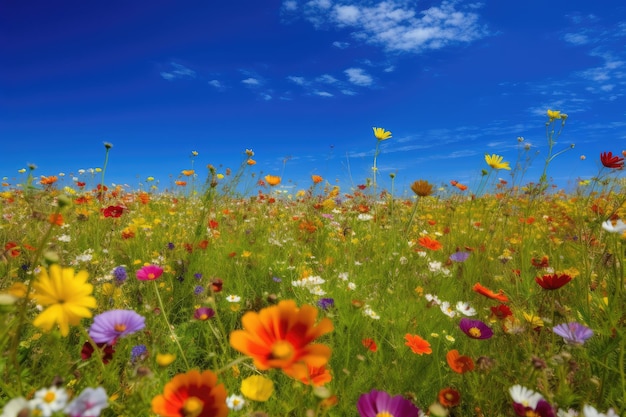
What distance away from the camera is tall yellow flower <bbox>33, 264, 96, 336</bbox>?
0.66 meters

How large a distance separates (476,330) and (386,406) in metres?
0.62

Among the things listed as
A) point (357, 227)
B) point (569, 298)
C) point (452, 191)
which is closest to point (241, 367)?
point (569, 298)

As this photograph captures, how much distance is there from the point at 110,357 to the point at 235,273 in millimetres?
1308

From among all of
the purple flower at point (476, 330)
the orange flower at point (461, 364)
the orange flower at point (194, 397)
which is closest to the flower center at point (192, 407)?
the orange flower at point (194, 397)

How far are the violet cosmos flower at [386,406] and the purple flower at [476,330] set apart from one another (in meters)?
0.56

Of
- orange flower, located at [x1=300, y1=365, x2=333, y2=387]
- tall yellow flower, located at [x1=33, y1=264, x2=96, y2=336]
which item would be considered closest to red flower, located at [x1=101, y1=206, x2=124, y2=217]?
tall yellow flower, located at [x1=33, y1=264, x2=96, y2=336]

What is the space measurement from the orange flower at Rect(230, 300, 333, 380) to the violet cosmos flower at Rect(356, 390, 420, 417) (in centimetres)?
16

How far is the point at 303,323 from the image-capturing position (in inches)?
26.8

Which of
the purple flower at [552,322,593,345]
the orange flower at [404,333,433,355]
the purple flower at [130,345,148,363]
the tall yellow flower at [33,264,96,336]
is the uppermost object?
the tall yellow flower at [33,264,96,336]

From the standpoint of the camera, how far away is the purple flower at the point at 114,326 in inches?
31.3

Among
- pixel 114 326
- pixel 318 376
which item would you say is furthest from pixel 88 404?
pixel 318 376

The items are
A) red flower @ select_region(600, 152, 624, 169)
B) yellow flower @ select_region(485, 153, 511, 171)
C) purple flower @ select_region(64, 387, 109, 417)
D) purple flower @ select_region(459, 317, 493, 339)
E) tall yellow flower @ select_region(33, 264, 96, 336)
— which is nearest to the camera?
purple flower @ select_region(64, 387, 109, 417)

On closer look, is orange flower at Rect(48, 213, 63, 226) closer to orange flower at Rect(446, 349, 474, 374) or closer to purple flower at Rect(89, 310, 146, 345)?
purple flower at Rect(89, 310, 146, 345)

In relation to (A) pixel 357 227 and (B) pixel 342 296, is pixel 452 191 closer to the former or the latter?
(A) pixel 357 227
